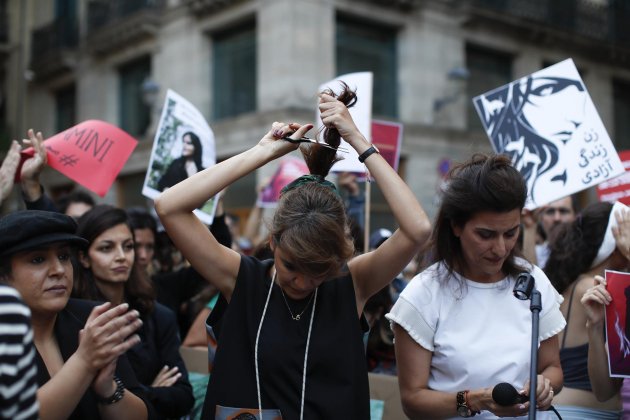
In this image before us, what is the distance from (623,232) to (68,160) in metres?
3.17

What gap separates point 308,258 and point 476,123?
→ 13.7 metres

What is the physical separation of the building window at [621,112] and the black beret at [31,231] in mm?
17360

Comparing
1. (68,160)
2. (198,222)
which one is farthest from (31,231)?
(68,160)

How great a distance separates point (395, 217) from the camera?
2561mm

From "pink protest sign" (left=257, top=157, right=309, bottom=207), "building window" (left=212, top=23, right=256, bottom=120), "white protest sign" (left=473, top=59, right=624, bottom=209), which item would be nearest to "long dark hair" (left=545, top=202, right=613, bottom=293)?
"white protest sign" (left=473, top=59, right=624, bottom=209)

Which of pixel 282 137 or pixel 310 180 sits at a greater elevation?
pixel 282 137

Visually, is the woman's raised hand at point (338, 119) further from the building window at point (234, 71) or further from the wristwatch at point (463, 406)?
the building window at point (234, 71)

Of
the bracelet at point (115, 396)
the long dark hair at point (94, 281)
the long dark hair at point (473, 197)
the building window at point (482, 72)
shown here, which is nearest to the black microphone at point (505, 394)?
the long dark hair at point (473, 197)

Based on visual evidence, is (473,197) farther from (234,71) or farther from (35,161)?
(234,71)

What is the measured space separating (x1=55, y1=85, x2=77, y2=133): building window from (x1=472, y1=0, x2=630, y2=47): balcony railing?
10223 millimetres

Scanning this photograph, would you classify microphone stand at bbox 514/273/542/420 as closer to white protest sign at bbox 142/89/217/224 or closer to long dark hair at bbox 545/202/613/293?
long dark hair at bbox 545/202/613/293

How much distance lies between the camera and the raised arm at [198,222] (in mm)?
2584

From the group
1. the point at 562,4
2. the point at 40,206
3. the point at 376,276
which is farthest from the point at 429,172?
the point at 376,276

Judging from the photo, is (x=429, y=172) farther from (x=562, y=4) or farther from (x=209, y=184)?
(x=209, y=184)
